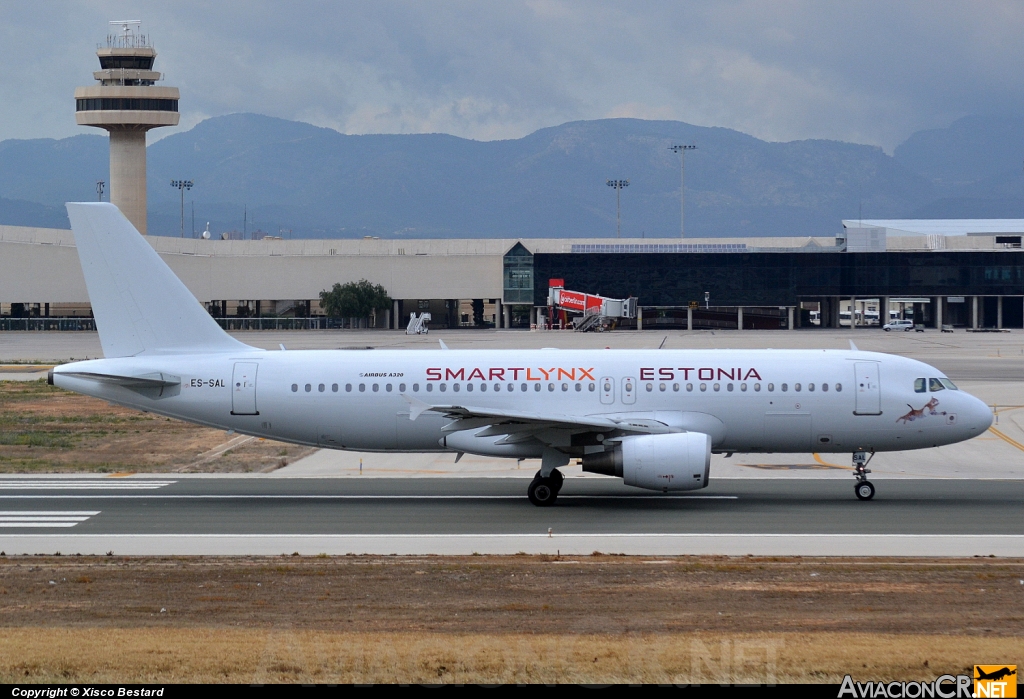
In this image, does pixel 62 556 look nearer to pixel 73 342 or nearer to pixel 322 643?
pixel 322 643

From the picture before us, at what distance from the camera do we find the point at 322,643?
14.9 meters

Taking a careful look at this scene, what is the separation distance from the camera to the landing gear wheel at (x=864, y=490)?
28.9 m

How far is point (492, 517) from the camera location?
2684 cm

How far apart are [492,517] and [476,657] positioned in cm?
1266

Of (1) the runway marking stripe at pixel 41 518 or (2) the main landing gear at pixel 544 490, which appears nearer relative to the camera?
(1) the runway marking stripe at pixel 41 518

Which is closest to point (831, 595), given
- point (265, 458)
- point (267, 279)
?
point (265, 458)

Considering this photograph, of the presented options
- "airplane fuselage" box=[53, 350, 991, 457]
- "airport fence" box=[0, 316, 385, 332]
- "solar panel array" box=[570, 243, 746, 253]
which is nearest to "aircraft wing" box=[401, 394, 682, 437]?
"airplane fuselage" box=[53, 350, 991, 457]

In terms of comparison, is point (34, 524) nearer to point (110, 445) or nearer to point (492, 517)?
point (492, 517)

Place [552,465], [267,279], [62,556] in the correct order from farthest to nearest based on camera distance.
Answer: [267,279], [552,465], [62,556]

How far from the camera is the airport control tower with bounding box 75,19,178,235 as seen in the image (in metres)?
154

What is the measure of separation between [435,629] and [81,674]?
512cm

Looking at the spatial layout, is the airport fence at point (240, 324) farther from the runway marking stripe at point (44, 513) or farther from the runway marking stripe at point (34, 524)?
the runway marking stripe at point (34, 524)

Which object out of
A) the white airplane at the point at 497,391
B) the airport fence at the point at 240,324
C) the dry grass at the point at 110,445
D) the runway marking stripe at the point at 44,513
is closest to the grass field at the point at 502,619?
the runway marking stripe at the point at 44,513

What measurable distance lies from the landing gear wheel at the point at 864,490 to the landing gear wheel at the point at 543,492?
311 inches
